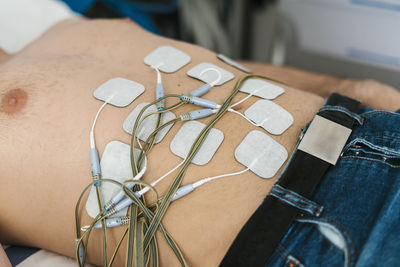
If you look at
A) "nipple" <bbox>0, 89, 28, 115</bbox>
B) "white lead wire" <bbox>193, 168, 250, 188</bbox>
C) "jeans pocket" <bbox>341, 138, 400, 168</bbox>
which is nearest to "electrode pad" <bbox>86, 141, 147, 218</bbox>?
"white lead wire" <bbox>193, 168, 250, 188</bbox>

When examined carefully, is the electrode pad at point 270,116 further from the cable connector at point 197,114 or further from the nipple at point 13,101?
the nipple at point 13,101

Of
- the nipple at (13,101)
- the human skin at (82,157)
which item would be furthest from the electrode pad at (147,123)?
the nipple at (13,101)

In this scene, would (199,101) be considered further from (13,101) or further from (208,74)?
(13,101)

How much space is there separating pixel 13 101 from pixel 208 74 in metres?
0.49

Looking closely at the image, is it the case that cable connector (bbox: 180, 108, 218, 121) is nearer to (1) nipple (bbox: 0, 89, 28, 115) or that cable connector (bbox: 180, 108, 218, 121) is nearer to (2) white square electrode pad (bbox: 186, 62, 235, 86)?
(2) white square electrode pad (bbox: 186, 62, 235, 86)

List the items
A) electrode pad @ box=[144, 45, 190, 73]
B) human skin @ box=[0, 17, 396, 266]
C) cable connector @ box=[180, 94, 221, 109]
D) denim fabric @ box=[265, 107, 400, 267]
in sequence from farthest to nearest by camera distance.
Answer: electrode pad @ box=[144, 45, 190, 73] < cable connector @ box=[180, 94, 221, 109] < human skin @ box=[0, 17, 396, 266] < denim fabric @ box=[265, 107, 400, 267]

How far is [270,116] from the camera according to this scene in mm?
787

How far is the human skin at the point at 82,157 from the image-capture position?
671mm

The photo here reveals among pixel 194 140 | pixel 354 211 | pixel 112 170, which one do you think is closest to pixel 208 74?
pixel 194 140

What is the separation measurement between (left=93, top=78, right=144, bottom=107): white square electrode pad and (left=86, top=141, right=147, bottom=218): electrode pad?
11cm

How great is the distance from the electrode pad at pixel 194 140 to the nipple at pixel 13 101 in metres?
0.39

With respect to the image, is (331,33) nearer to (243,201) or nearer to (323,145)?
(323,145)

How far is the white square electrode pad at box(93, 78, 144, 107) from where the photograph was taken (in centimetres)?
81

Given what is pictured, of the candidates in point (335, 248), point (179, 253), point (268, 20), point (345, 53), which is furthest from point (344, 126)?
point (268, 20)
